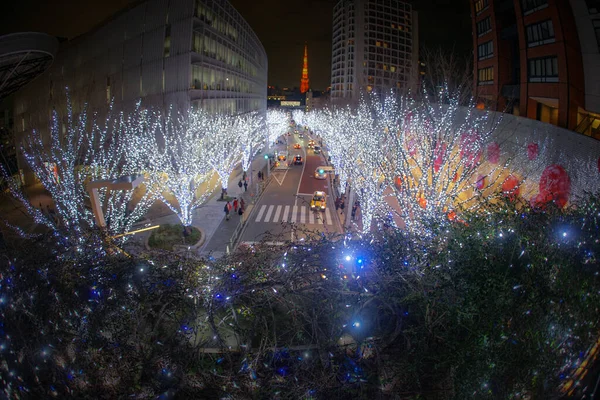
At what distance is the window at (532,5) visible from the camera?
20.9 meters

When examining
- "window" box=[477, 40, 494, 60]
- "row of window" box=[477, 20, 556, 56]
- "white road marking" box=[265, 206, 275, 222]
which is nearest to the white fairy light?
"white road marking" box=[265, 206, 275, 222]

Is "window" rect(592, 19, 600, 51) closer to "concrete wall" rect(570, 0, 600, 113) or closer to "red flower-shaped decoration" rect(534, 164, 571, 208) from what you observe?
"concrete wall" rect(570, 0, 600, 113)

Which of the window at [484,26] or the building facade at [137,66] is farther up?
the window at [484,26]

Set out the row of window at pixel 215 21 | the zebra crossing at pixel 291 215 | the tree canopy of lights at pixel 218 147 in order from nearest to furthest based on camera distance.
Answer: the zebra crossing at pixel 291 215
the tree canopy of lights at pixel 218 147
the row of window at pixel 215 21

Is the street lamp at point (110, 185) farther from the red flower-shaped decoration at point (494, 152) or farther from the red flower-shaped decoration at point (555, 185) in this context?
the red flower-shaped decoration at point (494, 152)

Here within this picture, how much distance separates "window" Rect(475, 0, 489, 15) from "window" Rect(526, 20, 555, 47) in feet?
27.4

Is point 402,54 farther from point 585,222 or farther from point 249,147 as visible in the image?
point 585,222

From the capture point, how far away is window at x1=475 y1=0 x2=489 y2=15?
96.0ft

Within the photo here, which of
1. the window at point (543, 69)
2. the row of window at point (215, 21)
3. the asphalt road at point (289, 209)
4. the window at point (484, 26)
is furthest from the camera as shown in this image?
the window at point (484, 26)

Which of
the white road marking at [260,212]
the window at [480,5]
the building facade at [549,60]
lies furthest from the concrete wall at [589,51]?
the white road marking at [260,212]

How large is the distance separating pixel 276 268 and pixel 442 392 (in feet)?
10.8

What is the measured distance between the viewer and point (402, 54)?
108375 millimetres

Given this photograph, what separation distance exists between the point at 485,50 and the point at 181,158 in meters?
28.3

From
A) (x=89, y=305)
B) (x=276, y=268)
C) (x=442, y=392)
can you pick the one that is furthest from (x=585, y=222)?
(x=89, y=305)
